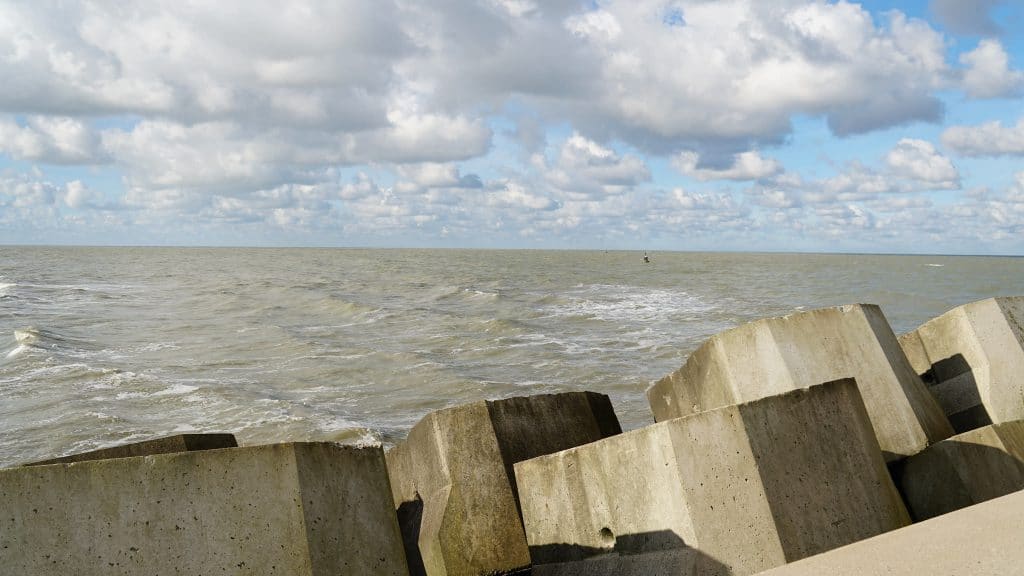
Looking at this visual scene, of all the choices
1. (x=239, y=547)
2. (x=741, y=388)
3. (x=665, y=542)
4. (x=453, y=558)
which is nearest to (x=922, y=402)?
(x=741, y=388)

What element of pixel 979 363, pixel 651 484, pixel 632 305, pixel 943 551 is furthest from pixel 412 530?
pixel 632 305

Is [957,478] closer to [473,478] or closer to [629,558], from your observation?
[629,558]

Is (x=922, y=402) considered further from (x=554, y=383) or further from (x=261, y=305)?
(x=261, y=305)

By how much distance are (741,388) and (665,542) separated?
1.63 metres

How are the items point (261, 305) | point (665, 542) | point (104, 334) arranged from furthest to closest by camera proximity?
point (261, 305), point (104, 334), point (665, 542)

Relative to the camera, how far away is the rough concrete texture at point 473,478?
4.52m

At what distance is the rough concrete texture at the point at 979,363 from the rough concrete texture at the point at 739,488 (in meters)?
1.84

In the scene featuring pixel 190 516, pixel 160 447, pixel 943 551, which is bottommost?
pixel 943 551

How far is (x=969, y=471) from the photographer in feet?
13.7

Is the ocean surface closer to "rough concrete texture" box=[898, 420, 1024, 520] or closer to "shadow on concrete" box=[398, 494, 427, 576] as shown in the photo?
"shadow on concrete" box=[398, 494, 427, 576]

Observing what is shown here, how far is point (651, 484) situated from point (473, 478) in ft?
4.43

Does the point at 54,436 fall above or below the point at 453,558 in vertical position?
above

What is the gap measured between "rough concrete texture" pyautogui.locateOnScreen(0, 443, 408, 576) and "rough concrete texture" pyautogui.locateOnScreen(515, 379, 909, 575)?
47.4 inches

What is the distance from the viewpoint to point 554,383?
13.6m
